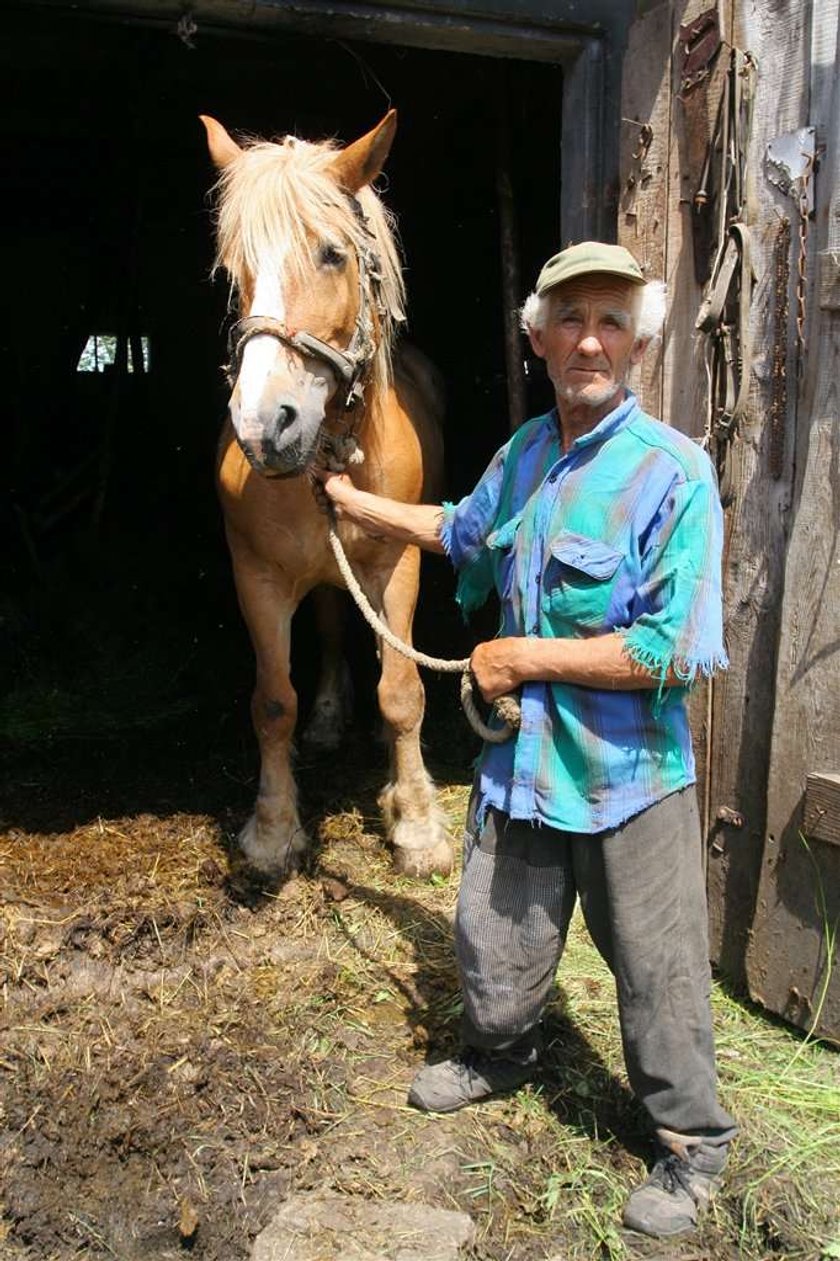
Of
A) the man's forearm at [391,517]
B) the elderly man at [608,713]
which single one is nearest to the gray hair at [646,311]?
the elderly man at [608,713]

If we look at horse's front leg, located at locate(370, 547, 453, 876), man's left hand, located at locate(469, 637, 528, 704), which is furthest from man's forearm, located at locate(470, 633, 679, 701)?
horse's front leg, located at locate(370, 547, 453, 876)

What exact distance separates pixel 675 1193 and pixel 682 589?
126cm

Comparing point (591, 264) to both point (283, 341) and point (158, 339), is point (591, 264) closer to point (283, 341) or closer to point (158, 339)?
point (283, 341)

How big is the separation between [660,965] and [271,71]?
4.87 meters

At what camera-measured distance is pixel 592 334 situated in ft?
6.66

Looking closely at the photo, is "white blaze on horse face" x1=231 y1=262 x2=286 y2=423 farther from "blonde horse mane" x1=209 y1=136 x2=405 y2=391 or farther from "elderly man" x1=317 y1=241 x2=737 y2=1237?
"elderly man" x1=317 y1=241 x2=737 y2=1237

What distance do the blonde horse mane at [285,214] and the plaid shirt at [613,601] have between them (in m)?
Result: 0.95

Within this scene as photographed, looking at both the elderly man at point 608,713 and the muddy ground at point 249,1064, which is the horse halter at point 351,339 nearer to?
the elderly man at point 608,713

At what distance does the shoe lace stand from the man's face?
159cm

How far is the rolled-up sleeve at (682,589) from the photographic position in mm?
1944

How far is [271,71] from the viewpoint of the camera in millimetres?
5250

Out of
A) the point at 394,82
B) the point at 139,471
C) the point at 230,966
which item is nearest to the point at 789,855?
the point at 230,966

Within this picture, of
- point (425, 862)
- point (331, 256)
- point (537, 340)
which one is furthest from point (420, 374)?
point (537, 340)

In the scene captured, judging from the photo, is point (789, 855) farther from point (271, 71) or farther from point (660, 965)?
point (271, 71)
